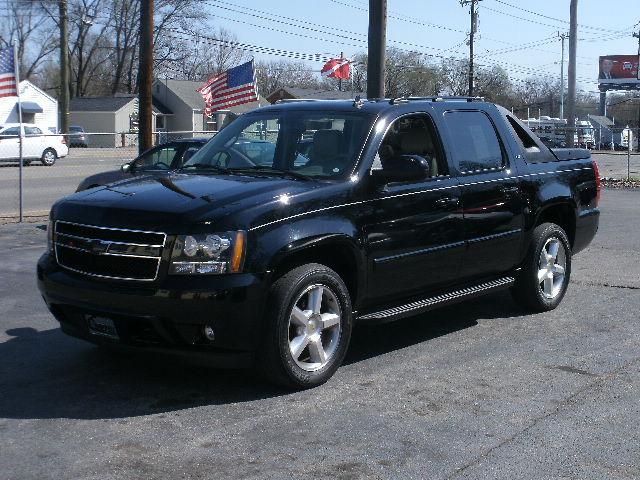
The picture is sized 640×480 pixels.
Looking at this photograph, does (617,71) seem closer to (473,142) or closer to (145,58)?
(145,58)

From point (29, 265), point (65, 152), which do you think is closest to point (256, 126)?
point (29, 265)

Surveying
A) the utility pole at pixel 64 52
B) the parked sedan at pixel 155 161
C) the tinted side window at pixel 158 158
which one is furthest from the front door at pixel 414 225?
the utility pole at pixel 64 52

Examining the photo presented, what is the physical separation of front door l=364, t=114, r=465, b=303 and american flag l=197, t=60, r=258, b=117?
590 inches

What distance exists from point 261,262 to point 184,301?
504 millimetres

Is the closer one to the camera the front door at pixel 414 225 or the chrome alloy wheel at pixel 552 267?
the front door at pixel 414 225

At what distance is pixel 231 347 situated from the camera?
17.4 feet

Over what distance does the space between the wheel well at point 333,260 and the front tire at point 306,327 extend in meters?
0.07

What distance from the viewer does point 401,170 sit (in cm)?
609

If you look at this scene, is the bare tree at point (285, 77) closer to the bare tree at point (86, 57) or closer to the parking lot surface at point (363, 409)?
the bare tree at point (86, 57)

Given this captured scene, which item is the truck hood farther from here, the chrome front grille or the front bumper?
the front bumper

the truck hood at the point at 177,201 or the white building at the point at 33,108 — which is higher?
the white building at the point at 33,108

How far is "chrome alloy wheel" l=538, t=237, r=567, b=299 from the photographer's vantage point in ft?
26.1

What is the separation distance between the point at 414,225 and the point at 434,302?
2.20 feet

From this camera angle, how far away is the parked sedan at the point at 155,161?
1380cm
